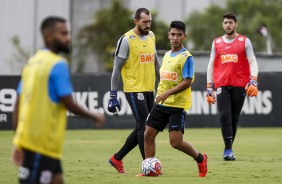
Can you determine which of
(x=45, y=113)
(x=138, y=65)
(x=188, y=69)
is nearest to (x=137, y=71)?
(x=138, y=65)

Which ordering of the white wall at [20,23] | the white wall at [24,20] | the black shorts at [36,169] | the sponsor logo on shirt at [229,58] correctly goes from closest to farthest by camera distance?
1. the black shorts at [36,169]
2. the sponsor logo on shirt at [229,58]
3. the white wall at [24,20]
4. the white wall at [20,23]

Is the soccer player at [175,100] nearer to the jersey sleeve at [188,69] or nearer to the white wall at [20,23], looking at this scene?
the jersey sleeve at [188,69]

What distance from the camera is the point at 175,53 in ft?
44.2

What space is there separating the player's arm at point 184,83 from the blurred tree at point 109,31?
48.6 metres

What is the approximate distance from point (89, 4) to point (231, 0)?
10.8 meters

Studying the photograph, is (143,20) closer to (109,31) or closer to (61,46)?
(61,46)

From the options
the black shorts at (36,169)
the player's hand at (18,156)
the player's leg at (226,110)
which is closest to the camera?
the black shorts at (36,169)

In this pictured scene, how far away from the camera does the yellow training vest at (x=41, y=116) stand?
8.51 metres

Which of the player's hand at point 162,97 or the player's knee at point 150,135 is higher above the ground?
the player's hand at point 162,97

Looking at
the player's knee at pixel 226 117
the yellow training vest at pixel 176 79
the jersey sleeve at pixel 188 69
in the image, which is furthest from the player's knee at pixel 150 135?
the player's knee at pixel 226 117

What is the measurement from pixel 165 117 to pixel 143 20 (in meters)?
1.44

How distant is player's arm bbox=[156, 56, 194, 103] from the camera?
13000mm

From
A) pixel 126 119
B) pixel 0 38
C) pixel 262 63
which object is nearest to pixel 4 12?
pixel 0 38

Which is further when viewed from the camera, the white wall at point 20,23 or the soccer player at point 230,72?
the white wall at point 20,23
